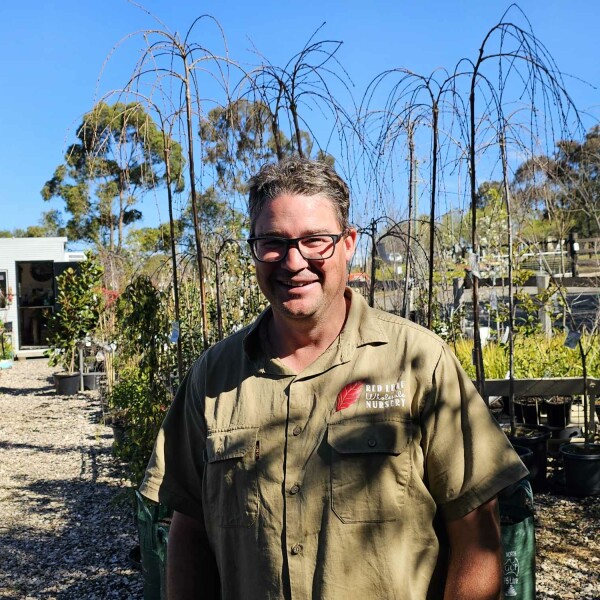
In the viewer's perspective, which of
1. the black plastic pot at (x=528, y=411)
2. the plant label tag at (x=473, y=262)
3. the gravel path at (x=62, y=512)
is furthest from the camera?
the black plastic pot at (x=528, y=411)

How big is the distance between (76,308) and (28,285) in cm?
1043

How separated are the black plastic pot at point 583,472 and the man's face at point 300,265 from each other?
15.4 ft

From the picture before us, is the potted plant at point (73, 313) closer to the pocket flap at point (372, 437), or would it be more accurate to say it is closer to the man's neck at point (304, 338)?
the man's neck at point (304, 338)

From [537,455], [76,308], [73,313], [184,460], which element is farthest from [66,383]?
[184,460]

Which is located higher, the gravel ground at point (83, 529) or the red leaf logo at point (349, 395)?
the red leaf logo at point (349, 395)

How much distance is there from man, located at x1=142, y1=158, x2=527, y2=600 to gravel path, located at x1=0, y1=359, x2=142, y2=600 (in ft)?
10.4

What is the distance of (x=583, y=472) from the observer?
5582 mm

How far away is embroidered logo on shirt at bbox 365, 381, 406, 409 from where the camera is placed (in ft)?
5.01

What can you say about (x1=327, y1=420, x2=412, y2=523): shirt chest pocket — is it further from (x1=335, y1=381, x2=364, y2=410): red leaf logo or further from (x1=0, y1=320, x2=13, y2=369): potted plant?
(x1=0, y1=320, x2=13, y2=369): potted plant

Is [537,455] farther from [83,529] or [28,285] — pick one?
[28,285]

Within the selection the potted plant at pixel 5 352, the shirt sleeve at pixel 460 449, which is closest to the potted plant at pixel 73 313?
the potted plant at pixel 5 352

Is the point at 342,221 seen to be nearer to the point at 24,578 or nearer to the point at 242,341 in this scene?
the point at 242,341

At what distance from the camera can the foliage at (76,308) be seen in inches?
488

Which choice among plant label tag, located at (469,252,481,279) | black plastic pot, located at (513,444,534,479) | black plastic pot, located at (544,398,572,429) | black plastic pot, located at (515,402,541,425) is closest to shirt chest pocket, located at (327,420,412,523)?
plant label tag, located at (469,252,481,279)
